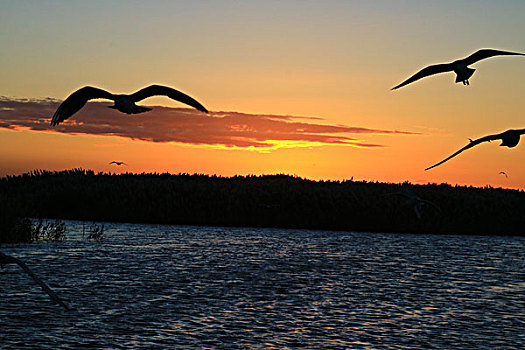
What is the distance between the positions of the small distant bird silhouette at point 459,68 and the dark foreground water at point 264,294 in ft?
17.2

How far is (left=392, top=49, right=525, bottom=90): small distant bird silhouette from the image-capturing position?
11008 millimetres

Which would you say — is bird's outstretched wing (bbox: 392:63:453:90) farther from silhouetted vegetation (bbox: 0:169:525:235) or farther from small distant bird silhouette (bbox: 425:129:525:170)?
silhouetted vegetation (bbox: 0:169:525:235)

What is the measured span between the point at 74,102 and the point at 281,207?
27.0 meters

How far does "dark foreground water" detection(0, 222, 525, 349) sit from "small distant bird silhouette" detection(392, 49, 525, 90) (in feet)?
17.2

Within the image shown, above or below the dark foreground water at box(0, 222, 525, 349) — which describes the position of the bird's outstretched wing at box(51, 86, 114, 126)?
above

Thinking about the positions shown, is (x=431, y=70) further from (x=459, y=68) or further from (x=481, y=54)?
(x=481, y=54)

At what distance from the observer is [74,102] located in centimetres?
1216

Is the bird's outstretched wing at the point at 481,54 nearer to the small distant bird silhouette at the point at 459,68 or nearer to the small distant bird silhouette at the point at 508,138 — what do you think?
the small distant bird silhouette at the point at 459,68

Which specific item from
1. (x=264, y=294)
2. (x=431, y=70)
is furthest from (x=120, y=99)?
(x=264, y=294)

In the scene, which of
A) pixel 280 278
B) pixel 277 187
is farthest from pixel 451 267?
pixel 277 187

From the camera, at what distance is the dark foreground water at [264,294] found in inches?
557

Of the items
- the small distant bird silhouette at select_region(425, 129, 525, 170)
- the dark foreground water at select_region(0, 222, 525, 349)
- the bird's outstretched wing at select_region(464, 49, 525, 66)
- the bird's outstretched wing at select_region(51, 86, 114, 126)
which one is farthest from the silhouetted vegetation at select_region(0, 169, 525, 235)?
the bird's outstretched wing at select_region(51, 86, 114, 126)

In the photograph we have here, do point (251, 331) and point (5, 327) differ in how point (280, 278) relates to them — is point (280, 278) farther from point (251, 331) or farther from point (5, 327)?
point (5, 327)

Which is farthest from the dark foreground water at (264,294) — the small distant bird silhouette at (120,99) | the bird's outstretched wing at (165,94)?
the bird's outstretched wing at (165,94)
